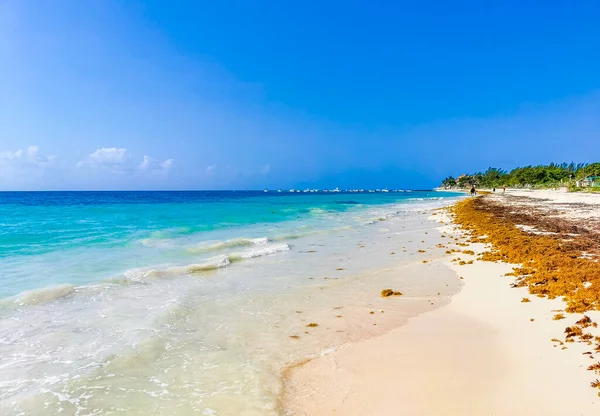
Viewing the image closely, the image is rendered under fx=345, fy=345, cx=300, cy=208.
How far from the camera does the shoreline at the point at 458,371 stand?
4273mm

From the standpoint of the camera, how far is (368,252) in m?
15.7

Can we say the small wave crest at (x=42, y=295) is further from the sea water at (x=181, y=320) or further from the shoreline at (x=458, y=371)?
the shoreline at (x=458, y=371)

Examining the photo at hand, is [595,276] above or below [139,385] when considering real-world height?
above

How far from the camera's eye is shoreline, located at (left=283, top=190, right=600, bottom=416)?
14.0ft

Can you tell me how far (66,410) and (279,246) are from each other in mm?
13245

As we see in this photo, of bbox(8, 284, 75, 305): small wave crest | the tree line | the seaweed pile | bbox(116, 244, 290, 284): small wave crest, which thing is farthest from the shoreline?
the tree line

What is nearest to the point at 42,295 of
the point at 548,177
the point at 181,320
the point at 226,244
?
the point at 181,320

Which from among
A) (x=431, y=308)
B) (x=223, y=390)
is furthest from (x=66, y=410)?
(x=431, y=308)

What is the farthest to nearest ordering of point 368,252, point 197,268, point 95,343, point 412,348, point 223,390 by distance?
point 368,252 → point 197,268 → point 95,343 → point 412,348 → point 223,390

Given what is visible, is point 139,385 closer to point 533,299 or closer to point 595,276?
point 533,299

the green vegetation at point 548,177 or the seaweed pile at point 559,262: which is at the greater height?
the green vegetation at point 548,177

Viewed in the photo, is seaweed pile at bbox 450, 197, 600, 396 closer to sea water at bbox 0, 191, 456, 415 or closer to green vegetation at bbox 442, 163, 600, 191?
sea water at bbox 0, 191, 456, 415

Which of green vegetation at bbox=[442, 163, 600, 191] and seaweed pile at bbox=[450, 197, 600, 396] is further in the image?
green vegetation at bbox=[442, 163, 600, 191]

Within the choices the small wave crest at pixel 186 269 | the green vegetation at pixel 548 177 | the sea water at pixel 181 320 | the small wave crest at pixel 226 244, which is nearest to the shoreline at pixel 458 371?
the sea water at pixel 181 320
